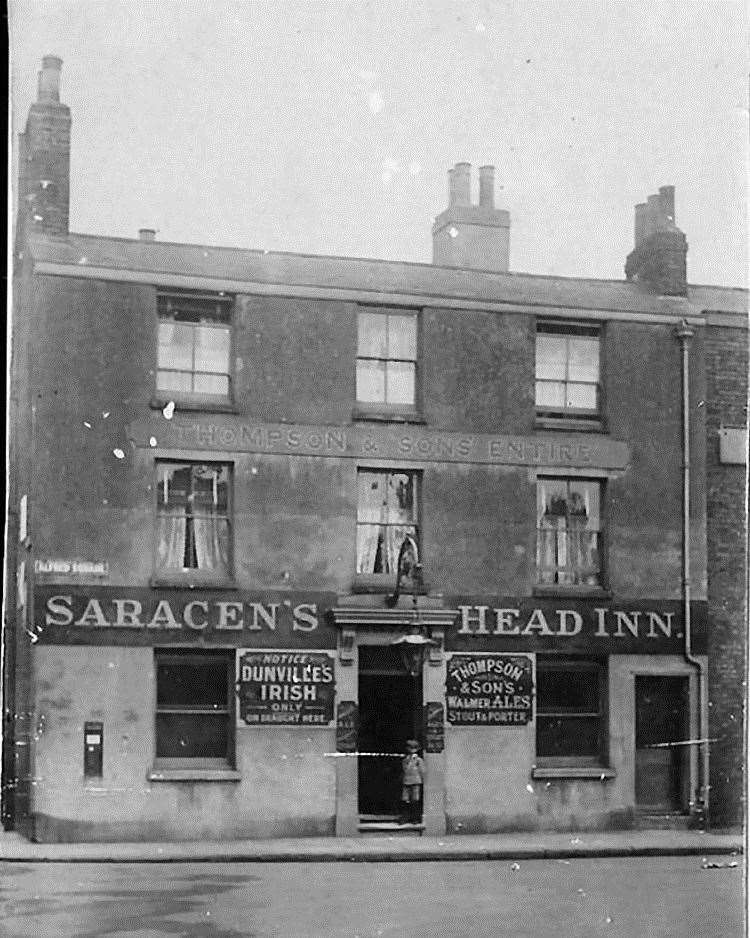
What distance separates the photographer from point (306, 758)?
707 cm

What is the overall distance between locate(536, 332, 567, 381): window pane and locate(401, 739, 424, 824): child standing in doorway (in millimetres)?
2009

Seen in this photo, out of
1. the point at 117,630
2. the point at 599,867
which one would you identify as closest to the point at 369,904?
the point at 599,867

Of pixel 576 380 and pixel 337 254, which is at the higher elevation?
pixel 337 254

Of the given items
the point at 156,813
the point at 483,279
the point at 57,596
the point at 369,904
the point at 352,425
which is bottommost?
the point at 369,904

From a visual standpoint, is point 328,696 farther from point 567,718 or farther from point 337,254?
point 337,254

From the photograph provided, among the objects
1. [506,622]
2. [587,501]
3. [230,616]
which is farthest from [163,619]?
[587,501]

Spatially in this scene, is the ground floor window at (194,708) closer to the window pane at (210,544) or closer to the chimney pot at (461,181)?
the window pane at (210,544)

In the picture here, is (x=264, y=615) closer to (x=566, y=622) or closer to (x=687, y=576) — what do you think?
(x=566, y=622)

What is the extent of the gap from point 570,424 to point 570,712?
1.48m

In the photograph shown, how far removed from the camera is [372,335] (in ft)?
24.0

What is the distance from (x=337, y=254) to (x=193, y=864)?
3.10 meters

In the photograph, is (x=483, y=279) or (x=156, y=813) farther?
(x=483, y=279)

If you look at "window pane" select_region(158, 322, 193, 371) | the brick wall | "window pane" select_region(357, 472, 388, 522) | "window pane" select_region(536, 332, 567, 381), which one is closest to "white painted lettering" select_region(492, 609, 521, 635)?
"window pane" select_region(357, 472, 388, 522)

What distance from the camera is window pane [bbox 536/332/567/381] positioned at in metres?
7.41
